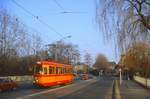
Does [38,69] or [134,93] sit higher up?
[38,69]

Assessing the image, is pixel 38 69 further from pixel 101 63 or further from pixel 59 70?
pixel 101 63

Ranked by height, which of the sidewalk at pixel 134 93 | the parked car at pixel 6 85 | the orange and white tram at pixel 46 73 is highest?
the orange and white tram at pixel 46 73

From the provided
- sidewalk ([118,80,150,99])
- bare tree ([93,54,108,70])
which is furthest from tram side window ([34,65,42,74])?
bare tree ([93,54,108,70])

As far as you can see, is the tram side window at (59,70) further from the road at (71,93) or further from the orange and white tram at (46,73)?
the road at (71,93)

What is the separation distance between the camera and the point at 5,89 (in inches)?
1356

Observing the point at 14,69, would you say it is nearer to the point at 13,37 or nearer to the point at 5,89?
the point at 13,37

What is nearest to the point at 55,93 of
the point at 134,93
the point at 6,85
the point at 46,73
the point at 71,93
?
the point at 71,93

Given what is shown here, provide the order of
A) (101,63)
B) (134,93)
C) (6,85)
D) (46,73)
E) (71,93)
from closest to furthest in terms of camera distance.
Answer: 1. (71,93)
2. (6,85)
3. (134,93)
4. (46,73)
5. (101,63)

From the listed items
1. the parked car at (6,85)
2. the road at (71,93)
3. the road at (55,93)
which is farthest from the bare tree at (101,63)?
the parked car at (6,85)

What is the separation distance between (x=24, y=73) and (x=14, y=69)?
4.66 m

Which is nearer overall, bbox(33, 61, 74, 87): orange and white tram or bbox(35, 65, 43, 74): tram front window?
bbox(33, 61, 74, 87): orange and white tram

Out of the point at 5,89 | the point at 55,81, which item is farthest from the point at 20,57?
the point at 5,89

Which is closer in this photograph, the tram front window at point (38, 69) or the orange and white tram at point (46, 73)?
the orange and white tram at point (46, 73)

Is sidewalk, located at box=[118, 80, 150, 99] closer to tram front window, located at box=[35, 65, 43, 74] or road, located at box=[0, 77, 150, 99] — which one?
road, located at box=[0, 77, 150, 99]
